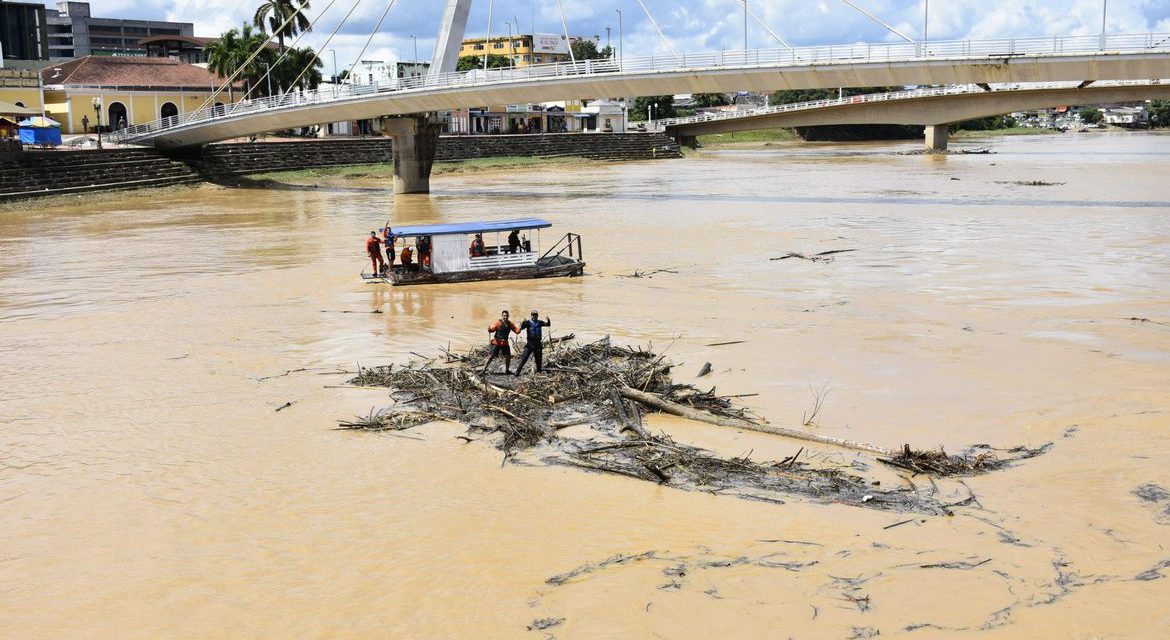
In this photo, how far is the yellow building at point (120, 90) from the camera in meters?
62.6

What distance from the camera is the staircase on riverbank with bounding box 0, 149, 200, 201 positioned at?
43500 mm

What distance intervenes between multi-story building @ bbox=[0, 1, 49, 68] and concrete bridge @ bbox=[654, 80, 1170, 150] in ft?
152

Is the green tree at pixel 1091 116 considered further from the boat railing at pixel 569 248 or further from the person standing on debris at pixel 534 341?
the person standing on debris at pixel 534 341

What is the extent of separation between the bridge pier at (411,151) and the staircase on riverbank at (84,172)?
35.8ft

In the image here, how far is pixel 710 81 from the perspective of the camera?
1534 inches

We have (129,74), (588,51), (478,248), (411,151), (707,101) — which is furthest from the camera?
(707,101)

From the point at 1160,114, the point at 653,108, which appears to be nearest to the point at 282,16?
the point at 653,108

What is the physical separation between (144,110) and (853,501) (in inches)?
2561

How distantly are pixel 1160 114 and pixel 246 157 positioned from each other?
129 m

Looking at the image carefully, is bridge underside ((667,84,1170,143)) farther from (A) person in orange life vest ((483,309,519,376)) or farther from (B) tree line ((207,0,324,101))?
(A) person in orange life vest ((483,309,519,376))

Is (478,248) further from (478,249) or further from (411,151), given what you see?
(411,151)

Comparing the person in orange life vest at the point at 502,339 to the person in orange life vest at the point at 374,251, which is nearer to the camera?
the person in orange life vest at the point at 502,339

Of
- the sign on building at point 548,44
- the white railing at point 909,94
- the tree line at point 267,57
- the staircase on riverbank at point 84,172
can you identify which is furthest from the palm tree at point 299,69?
the sign on building at point 548,44

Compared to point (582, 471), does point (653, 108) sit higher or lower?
higher
